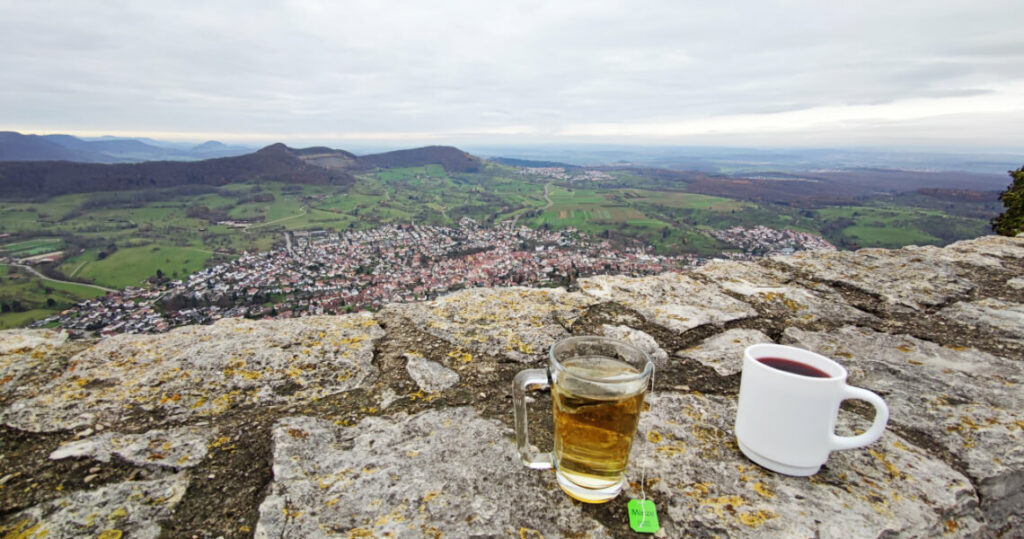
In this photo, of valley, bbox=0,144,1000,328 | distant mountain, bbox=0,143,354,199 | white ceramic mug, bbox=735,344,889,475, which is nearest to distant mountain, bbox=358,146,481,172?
valley, bbox=0,144,1000,328

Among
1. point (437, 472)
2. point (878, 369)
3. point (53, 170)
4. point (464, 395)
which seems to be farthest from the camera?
point (53, 170)

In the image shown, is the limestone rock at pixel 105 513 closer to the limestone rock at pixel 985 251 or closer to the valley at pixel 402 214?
the limestone rock at pixel 985 251

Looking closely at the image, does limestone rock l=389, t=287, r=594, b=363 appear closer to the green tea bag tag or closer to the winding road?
the green tea bag tag

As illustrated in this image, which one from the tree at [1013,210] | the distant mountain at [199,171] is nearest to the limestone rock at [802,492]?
the tree at [1013,210]

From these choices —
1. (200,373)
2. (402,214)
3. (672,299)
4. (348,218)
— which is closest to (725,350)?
(672,299)

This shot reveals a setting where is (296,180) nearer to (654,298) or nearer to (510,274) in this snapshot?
(510,274)

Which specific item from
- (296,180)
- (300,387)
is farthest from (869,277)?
(296,180)
